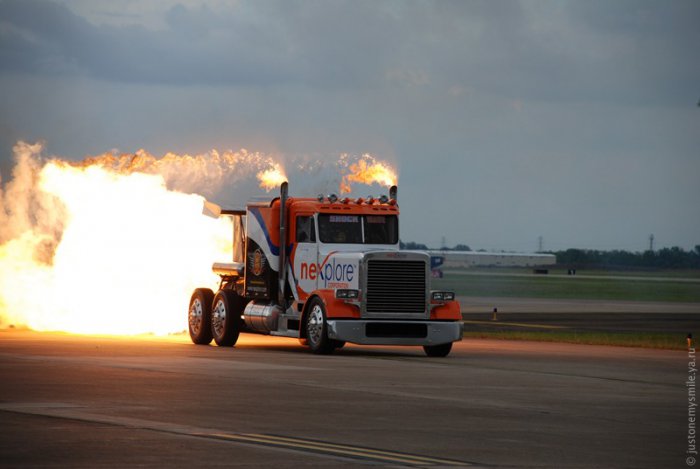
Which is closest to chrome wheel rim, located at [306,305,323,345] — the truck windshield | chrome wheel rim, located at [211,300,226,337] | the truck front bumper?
the truck front bumper

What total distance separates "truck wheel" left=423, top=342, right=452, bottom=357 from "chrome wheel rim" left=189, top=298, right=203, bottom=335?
6298 mm

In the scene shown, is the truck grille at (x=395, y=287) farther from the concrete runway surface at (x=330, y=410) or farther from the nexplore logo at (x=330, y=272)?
the concrete runway surface at (x=330, y=410)

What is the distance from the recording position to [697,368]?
29688 mm

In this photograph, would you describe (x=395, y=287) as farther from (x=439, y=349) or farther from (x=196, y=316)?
(x=196, y=316)

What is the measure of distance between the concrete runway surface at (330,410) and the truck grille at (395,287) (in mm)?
1196

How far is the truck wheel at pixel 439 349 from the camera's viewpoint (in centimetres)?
3186

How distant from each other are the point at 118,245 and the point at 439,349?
12.8 meters

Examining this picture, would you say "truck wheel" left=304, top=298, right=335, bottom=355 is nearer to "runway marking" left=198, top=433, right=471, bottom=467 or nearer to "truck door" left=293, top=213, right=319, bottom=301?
"truck door" left=293, top=213, right=319, bottom=301

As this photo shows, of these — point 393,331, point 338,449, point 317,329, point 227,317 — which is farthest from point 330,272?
point 338,449

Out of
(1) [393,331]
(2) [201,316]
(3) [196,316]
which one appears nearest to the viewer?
(1) [393,331]

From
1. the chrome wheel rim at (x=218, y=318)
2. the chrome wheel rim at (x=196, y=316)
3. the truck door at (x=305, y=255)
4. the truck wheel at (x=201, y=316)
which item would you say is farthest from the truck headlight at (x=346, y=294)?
the chrome wheel rim at (x=196, y=316)

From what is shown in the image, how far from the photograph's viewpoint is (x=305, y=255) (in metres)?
33.1

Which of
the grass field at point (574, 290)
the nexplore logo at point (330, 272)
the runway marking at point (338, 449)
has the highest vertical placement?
the grass field at point (574, 290)

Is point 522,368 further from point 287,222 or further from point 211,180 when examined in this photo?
point 211,180
